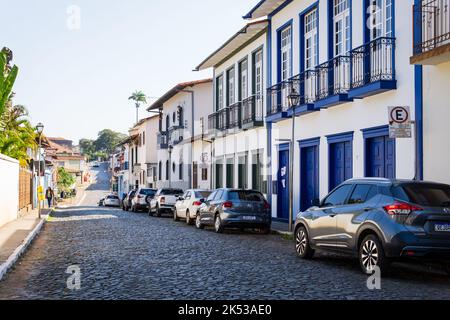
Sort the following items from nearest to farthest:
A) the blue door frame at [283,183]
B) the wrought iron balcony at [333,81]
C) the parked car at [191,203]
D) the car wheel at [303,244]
Result: the car wheel at [303,244] → the wrought iron balcony at [333,81] → the parked car at [191,203] → the blue door frame at [283,183]

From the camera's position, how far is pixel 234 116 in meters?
30.1

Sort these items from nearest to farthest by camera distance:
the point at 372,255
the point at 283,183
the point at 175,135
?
the point at 372,255 → the point at 283,183 → the point at 175,135

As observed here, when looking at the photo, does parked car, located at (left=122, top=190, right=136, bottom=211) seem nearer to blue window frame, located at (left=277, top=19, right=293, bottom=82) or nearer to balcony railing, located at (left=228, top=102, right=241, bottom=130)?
balcony railing, located at (left=228, top=102, right=241, bottom=130)

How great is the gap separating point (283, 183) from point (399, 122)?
11600 millimetres

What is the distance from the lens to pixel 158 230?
2161 centimetres

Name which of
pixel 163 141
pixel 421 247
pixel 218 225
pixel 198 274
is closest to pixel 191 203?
pixel 218 225

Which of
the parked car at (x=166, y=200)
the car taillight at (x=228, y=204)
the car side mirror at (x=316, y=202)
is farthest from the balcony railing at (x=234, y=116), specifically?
the car side mirror at (x=316, y=202)

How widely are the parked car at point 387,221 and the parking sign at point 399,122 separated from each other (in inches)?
81.6

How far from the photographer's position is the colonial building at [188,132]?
39.3 metres

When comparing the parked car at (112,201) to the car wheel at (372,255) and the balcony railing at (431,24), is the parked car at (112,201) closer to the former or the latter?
the balcony railing at (431,24)

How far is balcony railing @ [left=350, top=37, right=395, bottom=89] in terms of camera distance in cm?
1625

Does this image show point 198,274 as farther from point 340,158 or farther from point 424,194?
point 340,158

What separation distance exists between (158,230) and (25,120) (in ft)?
39.8
